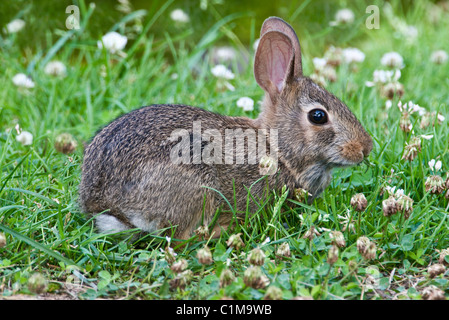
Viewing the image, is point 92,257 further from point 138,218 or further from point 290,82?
point 290,82

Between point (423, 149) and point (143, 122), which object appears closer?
point (143, 122)

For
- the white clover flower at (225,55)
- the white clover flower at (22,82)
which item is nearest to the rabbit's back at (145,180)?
the white clover flower at (22,82)

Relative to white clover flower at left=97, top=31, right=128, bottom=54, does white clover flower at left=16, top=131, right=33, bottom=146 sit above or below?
below

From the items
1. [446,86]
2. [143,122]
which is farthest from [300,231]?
[446,86]

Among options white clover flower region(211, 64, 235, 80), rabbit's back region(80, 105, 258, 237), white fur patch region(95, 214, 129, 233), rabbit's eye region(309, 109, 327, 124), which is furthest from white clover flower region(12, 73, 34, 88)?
rabbit's eye region(309, 109, 327, 124)

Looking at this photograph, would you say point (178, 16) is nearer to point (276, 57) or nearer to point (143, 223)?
point (276, 57)

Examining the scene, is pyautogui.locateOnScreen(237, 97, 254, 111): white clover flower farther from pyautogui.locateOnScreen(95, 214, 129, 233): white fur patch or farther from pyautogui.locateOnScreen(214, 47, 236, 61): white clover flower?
pyautogui.locateOnScreen(95, 214, 129, 233): white fur patch
